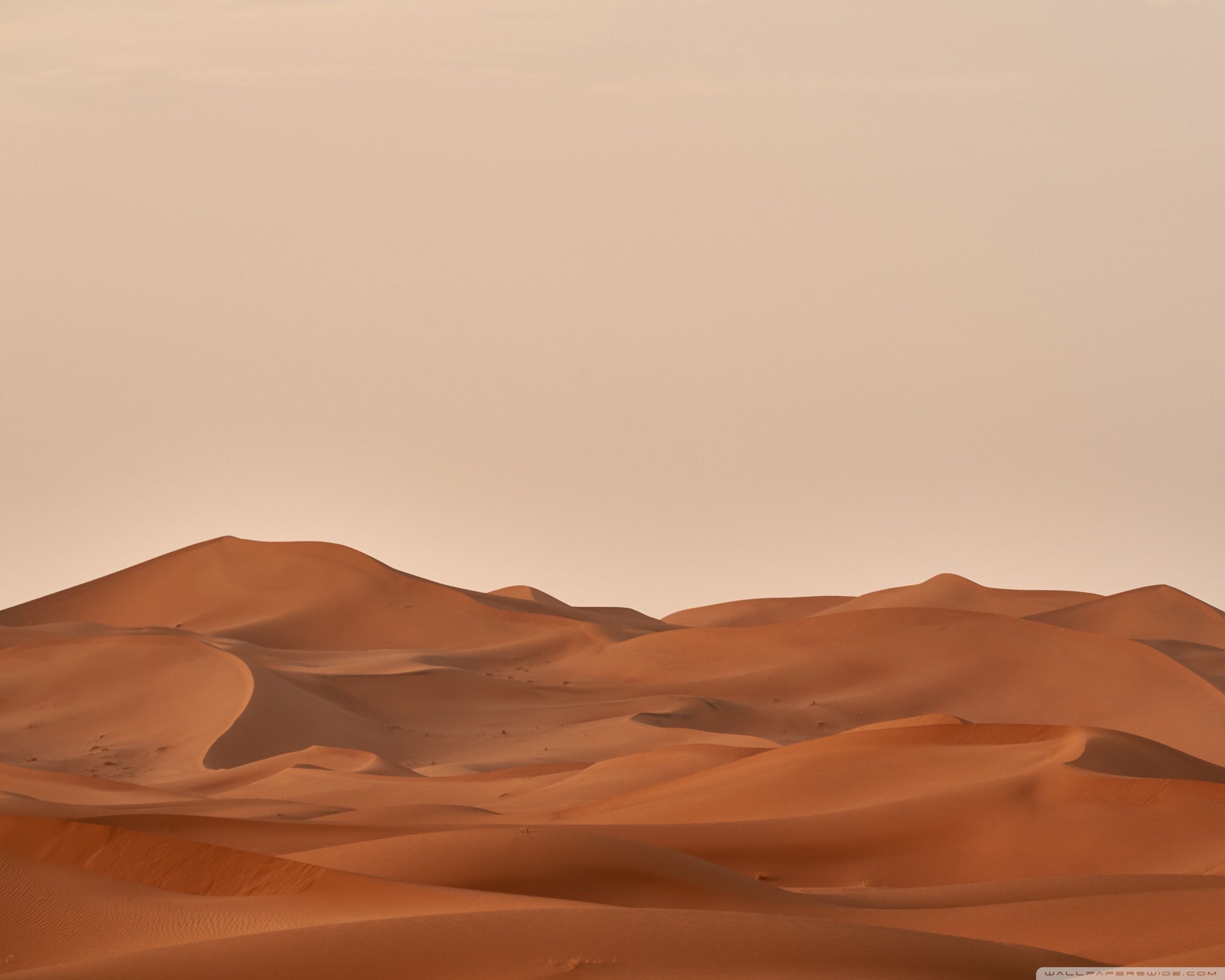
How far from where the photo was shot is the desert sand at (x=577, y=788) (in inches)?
254

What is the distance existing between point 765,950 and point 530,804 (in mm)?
10178

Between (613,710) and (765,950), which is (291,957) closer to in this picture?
(765,950)

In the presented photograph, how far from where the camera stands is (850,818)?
12531 mm

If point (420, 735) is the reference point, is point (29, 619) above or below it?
above

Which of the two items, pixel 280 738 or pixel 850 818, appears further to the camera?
pixel 280 738

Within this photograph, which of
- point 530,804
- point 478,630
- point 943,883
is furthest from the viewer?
point 478,630

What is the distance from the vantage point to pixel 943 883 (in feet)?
37.6

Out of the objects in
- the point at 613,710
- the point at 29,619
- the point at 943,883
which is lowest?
the point at 943,883

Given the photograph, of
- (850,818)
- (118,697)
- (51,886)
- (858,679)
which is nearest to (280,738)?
(118,697)

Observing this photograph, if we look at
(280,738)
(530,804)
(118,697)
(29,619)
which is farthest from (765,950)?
(29,619)

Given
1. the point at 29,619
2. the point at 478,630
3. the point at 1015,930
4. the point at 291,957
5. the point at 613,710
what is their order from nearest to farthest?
the point at 291,957 < the point at 1015,930 < the point at 613,710 < the point at 478,630 < the point at 29,619

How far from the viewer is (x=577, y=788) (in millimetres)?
16984

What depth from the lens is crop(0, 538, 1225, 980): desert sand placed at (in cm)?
645

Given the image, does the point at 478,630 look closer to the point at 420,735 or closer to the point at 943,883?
the point at 420,735
